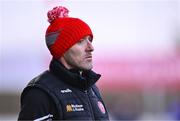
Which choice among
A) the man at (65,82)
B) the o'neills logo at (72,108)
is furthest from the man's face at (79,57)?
the o'neills logo at (72,108)

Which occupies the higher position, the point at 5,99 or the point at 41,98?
the point at 41,98

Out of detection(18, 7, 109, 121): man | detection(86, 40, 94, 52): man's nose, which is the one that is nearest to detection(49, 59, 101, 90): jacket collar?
detection(18, 7, 109, 121): man

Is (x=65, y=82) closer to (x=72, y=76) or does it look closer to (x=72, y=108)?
(x=72, y=76)

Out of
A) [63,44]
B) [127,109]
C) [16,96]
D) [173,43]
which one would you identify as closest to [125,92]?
[127,109]

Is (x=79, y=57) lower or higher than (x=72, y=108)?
higher

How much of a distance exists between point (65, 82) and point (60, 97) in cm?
12

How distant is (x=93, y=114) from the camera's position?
117 inches

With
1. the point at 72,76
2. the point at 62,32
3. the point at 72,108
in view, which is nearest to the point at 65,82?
the point at 72,76

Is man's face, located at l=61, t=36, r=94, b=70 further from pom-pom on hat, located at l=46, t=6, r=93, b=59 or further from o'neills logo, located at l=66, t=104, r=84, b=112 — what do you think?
o'neills logo, located at l=66, t=104, r=84, b=112

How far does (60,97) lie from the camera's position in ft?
9.41

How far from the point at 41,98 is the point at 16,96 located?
5.30 meters

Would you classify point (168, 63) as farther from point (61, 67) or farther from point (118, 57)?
point (61, 67)

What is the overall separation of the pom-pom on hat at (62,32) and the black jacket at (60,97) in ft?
0.27

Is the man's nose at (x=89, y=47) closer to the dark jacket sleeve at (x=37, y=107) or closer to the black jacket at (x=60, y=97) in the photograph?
the black jacket at (x=60, y=97)
